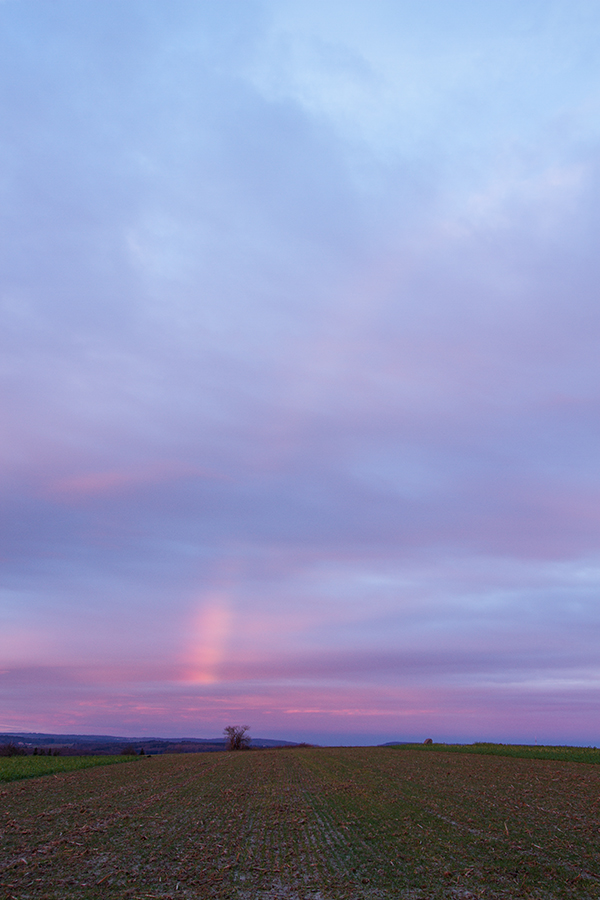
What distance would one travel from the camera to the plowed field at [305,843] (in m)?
11.0

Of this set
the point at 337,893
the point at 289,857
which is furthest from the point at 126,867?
the point at 337,893

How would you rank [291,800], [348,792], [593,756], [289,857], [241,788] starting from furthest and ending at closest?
1. [593,756]
2. [241,788]
3. [348,792]
4. [291,800]
5. [289,857]

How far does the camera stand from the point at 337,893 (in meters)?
10.6

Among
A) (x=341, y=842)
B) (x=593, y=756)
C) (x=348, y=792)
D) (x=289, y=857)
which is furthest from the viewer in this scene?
(x=593, y=756)

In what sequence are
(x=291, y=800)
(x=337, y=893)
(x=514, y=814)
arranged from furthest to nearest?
A: 1. (x=291, y=800)
2. (x=514, y=814)
3. (x=337, y=893)

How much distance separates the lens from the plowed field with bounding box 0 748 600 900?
11.0 m

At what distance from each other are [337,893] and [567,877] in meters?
4.97

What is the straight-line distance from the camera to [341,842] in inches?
575

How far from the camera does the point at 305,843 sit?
1452 cm

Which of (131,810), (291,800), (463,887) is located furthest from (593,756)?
(463,887)

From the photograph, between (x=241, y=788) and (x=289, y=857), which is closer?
(x=289, y=857)

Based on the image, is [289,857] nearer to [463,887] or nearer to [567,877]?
[463,887]

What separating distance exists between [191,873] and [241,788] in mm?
17849

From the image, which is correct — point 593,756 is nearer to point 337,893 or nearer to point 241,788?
point 241,788
